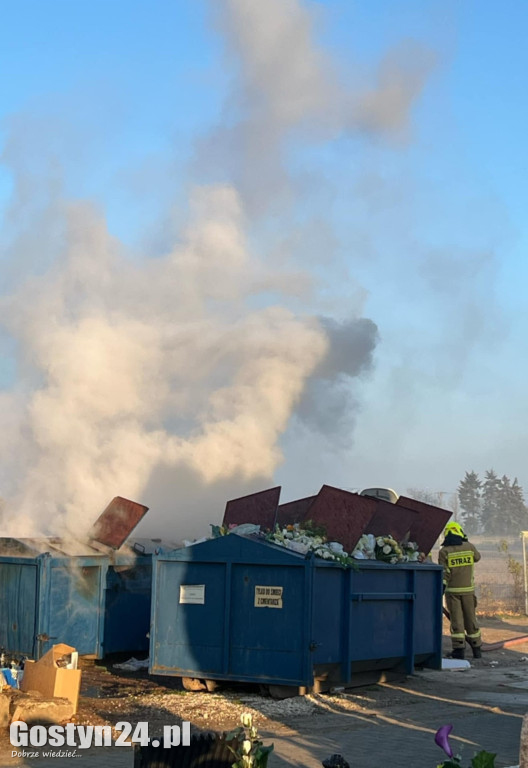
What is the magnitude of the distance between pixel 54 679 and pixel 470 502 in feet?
225

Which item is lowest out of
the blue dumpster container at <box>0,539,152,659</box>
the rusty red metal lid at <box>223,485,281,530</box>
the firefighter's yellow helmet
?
the blue dumpster container at <box>0,539,152,659</box>

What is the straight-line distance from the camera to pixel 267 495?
464 inches

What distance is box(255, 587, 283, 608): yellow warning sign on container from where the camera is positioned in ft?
32.2

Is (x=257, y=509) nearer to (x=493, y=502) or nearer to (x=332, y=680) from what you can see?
(x=332, y=680)

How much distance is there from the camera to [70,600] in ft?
37.1

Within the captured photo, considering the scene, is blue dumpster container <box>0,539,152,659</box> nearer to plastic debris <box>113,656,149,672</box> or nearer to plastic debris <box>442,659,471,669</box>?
plastic debris <box>113,656,149,672</box>

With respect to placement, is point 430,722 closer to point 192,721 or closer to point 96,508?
point 192,721

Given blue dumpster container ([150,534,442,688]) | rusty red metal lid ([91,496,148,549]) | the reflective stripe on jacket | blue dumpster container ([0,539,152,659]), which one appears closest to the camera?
blue dumpster container ([150,534,442,688])

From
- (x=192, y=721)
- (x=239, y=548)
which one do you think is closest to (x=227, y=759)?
(x=192, y=721)

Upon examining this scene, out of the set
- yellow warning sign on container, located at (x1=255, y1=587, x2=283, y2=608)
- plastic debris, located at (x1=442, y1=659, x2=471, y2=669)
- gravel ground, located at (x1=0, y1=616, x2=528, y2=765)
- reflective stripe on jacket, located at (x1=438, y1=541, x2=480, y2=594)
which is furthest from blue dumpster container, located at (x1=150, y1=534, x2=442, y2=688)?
reflective stripe on jacket, located at (x1=438, y1=541, x2=480, y2=594)

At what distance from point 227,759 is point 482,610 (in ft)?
63.8

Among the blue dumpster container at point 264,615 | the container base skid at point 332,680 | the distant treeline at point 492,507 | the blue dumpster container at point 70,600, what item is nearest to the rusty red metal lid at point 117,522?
the blue dumpster container at point 70,600

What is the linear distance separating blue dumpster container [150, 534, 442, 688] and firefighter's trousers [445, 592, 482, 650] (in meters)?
2.94

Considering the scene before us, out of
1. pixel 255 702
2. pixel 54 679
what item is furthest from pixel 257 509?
pixel 54 679
